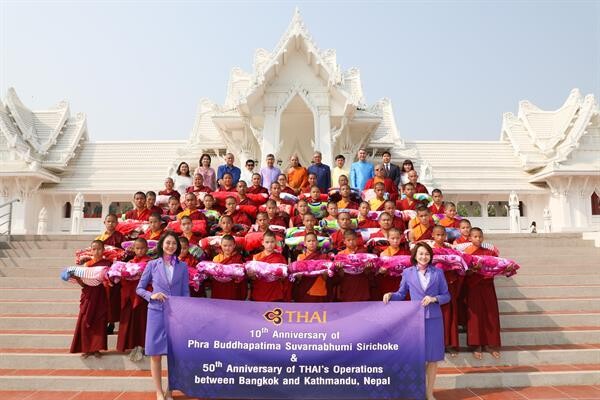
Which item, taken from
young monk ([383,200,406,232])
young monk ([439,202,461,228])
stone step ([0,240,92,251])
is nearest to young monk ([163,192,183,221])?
stone step ([0,240,92,251])

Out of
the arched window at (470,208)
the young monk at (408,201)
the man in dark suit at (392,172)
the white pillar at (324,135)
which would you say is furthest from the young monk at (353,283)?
the arched window at (470,208)

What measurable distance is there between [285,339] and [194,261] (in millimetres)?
1815

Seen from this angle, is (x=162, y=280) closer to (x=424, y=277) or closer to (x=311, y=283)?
(x=311, y=283)

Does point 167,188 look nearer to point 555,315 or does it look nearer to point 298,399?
point 298,399

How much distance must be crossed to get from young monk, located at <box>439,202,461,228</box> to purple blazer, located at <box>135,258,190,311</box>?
434cm

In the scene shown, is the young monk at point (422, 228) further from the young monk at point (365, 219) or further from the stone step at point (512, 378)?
the stone step at point (512, 378)

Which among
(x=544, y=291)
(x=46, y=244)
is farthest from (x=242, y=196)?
(x=544, y=291)

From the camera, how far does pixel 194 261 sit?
5.29 metres

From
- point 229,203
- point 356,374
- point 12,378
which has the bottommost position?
point 12,378

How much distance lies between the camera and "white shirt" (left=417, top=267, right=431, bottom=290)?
415 centimetres

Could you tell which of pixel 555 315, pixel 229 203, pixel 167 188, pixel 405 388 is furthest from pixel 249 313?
pixel 555 315

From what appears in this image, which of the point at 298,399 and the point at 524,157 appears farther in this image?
the point at 524,157

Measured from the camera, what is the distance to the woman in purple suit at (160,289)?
13.2 feet

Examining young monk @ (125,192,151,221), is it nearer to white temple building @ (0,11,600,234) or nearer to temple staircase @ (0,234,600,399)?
temple staircase @ (0,234,600,399)
